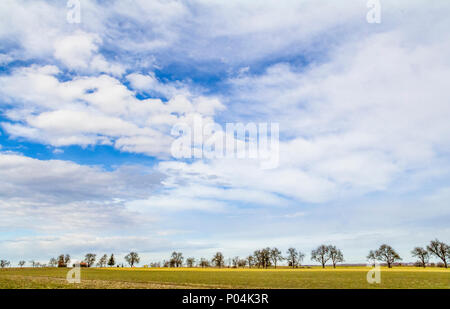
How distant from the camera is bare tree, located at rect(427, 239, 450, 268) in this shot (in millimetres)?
178625

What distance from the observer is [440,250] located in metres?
182

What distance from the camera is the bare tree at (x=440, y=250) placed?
17862 cm

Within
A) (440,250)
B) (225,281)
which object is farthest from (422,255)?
(225,281)

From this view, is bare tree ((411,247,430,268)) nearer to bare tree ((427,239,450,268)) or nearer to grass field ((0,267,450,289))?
bare tree ((427,239,450,268))

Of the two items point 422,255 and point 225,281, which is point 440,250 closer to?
point 422,255

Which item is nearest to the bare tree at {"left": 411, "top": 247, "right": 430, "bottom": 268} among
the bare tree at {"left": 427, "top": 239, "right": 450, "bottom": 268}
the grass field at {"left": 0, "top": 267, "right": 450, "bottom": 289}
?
the bare tree at {"left": 427, "top": 239, "right": 450, "bottom": 268}

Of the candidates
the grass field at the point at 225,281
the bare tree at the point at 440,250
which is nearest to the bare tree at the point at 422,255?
the bare tree at the point at 440,250

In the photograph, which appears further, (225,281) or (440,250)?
(440,250)

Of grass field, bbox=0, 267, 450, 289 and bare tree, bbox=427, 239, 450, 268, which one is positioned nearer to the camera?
grass field, bbox=0, 267, 450, 289
